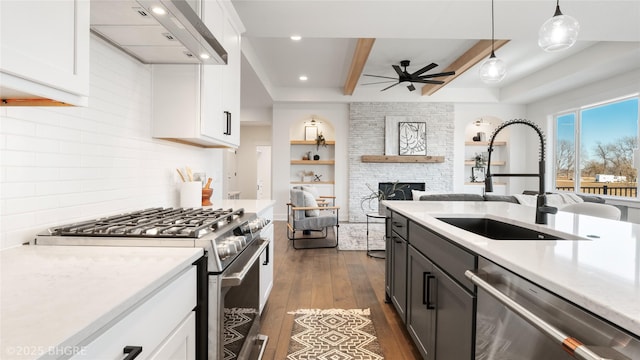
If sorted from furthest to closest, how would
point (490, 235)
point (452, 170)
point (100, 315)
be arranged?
1. point (452, 170)
2. point (490, 235)
3. point (100, 315)

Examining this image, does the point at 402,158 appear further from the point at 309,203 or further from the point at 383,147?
the point at 309,203

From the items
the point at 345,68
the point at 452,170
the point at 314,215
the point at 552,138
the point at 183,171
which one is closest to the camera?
the point at 183,171

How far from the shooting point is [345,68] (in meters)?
5.59

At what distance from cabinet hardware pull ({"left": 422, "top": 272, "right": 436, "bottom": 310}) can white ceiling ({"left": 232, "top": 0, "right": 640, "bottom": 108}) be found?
240 cm

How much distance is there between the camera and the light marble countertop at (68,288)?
50 cm

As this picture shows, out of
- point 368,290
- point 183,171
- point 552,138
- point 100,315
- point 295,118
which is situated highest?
point 295,118

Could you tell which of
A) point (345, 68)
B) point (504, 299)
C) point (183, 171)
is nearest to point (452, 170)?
point (345, 68)

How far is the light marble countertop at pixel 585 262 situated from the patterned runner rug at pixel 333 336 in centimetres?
102

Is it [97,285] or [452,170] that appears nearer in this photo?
[97,285]

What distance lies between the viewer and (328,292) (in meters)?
2.88

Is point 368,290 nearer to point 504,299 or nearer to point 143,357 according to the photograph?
point 504,299

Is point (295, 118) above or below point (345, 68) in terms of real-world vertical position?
below

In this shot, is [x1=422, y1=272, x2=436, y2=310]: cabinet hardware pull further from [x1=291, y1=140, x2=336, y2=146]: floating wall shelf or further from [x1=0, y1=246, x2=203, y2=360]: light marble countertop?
[x1=291, y1=140, x2=336, y2=146]: floating wall shelf

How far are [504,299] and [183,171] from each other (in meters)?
2.20
